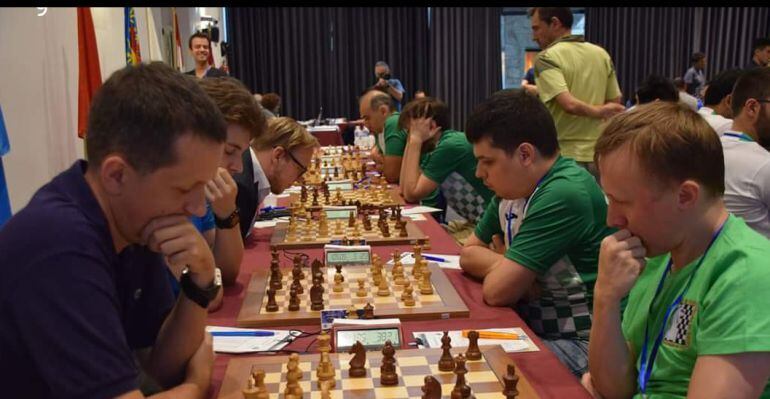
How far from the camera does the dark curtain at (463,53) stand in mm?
12297

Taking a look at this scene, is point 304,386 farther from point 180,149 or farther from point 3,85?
point 3,85

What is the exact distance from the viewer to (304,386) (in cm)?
152

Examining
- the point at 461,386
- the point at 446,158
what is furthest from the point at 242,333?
the point at 446,158

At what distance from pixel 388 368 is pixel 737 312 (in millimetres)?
706

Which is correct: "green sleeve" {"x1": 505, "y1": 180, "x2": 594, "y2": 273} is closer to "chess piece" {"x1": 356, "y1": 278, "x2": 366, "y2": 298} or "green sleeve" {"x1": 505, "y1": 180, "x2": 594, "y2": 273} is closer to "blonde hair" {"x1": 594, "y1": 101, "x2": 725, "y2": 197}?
"chess piece" {"x1": 356, "y1": 278, "x2": 366, "y2": 298}

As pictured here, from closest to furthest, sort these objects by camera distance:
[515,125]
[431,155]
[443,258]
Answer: [515,125], [443,258], [431,155]

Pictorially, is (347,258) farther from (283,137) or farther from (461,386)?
(461,386)

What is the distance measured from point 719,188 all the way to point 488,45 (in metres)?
11.3

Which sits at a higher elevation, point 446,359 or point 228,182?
point 228,182

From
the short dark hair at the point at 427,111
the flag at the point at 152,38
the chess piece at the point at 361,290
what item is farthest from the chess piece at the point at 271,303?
the flag at the point at 152,38

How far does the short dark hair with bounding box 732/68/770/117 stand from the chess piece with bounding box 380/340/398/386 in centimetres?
238

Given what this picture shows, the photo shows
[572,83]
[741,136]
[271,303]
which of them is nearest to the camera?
[271,303]

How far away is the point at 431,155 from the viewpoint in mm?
4047

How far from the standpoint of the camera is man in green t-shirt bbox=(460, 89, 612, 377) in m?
2.15
